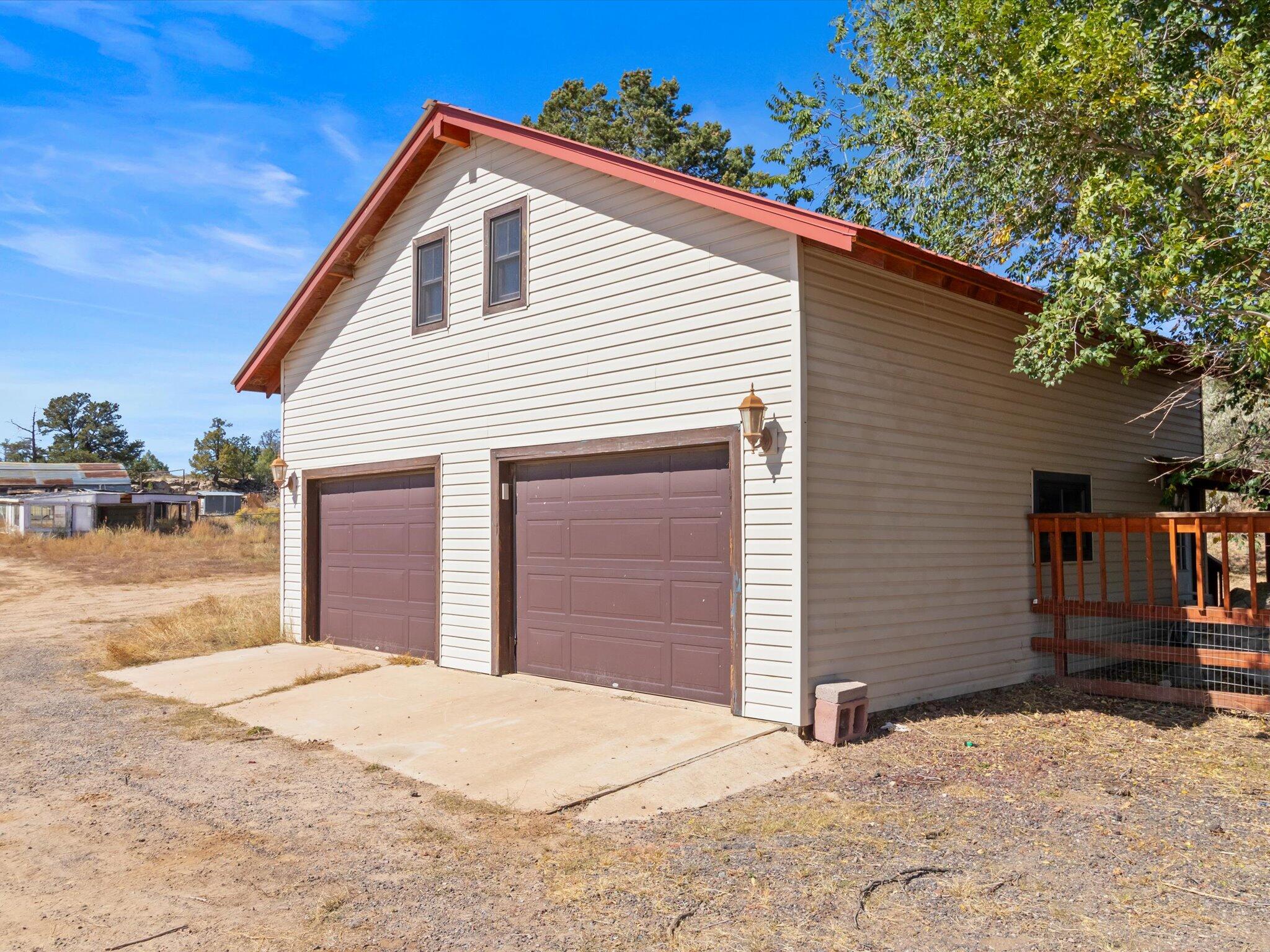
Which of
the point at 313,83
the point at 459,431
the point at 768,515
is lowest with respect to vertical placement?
the point at 768,515

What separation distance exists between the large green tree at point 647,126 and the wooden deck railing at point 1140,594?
22.3 meters

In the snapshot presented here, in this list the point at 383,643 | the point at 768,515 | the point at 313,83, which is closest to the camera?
the point at 768,515

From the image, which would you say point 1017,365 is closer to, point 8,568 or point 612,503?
point 612,503

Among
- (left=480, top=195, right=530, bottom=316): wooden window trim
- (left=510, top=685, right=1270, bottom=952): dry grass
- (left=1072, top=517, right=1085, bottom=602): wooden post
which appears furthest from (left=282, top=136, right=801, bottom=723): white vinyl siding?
(left=1072, top=517, right=1085, bottom=602): wooden post

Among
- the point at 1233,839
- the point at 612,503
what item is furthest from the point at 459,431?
the point at 1233,839

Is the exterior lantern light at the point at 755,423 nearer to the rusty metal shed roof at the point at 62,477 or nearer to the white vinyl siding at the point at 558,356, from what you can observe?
the white vinyl siding at the point at 558,356

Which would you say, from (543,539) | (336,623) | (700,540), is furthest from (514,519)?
(336,623)

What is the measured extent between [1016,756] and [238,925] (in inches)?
219

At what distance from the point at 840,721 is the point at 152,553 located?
3174cm

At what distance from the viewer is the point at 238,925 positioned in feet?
14.4

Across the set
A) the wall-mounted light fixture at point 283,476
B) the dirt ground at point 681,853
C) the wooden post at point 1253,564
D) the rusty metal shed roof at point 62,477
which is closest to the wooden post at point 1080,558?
the wooden post at point 1253,564

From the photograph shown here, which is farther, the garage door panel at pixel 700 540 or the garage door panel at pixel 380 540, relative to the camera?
the garage door panel at pixel 380 540

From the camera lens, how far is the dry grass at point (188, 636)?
40.7ft

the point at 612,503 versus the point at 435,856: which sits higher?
the point at 612,503
